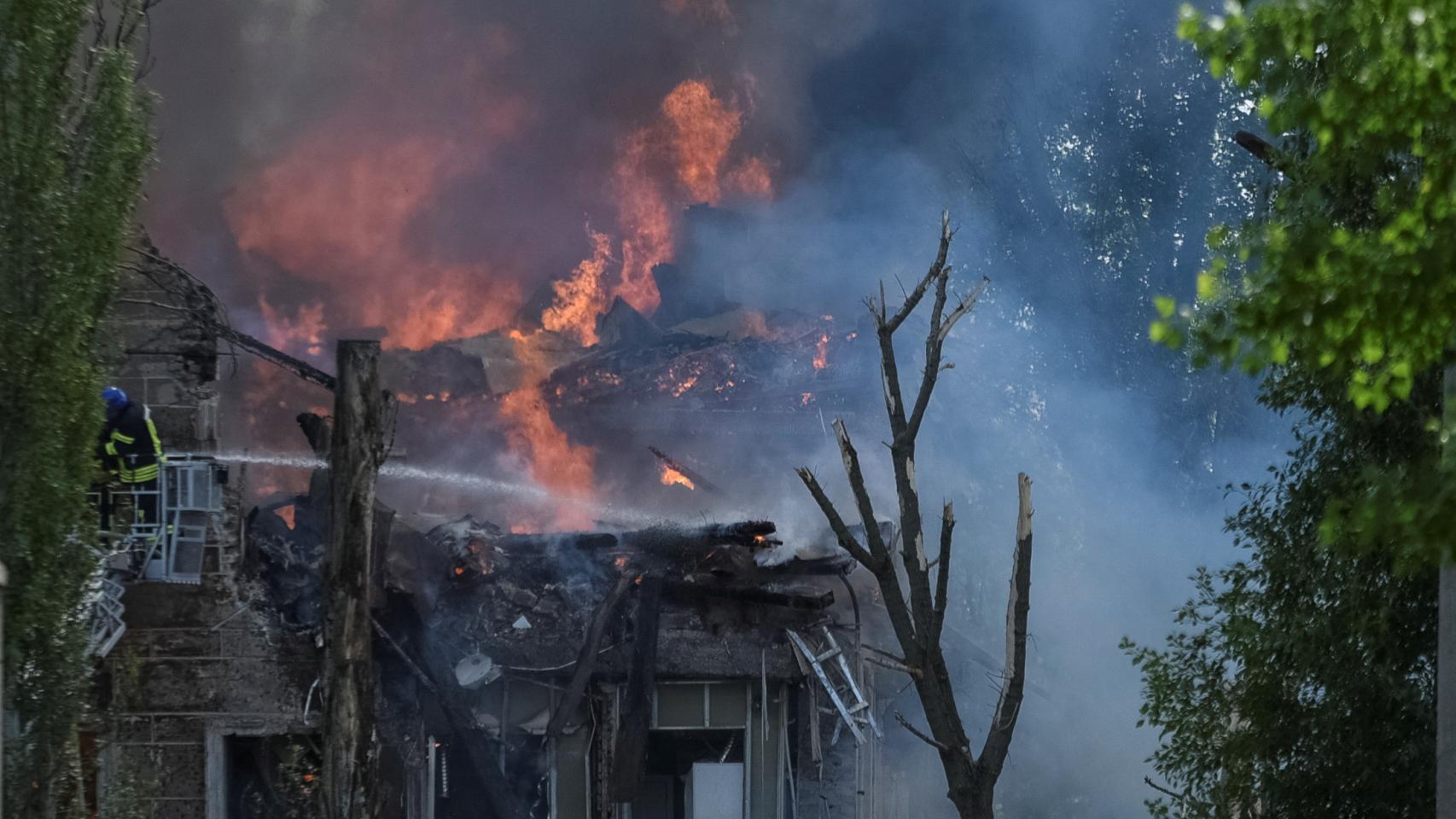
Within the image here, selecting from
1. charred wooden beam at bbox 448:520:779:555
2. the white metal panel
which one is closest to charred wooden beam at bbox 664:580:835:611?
charred wooden beam at bbox 448:520:779:555

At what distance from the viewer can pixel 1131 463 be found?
44938 millimetres

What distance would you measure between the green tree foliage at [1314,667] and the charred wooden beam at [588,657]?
8.34 metres

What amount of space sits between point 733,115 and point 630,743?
30.1 meters

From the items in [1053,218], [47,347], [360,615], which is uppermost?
[1053,218]

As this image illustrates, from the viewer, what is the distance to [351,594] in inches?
392

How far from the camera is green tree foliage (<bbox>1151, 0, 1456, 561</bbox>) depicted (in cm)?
467

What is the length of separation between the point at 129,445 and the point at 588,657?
5905 mm

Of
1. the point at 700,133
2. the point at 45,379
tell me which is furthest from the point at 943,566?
the point at 700,133

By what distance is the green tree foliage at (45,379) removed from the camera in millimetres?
11305

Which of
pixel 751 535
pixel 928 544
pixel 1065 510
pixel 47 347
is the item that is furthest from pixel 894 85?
pixel 47 347

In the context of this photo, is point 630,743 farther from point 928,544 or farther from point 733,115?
point 733,115

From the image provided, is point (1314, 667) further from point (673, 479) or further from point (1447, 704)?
point (673, 479)

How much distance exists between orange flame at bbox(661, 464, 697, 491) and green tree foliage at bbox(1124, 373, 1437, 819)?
19622mm

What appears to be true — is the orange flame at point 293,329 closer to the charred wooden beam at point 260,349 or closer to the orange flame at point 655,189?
the orange flame at point 655,189
